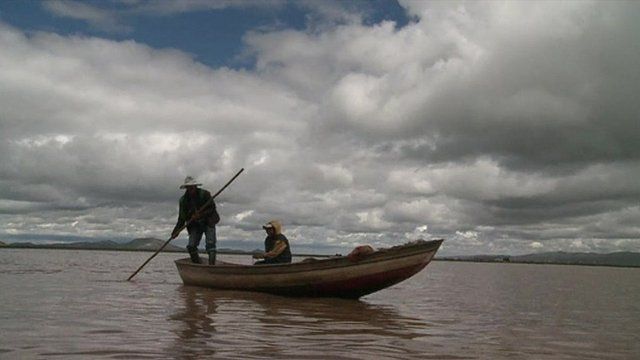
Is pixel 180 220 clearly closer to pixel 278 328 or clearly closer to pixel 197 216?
pixel 197 216

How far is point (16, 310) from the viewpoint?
29.5ft

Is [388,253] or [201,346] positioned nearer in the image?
[201,346]

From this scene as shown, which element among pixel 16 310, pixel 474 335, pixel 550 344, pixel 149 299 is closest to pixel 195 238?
pixel 149 299

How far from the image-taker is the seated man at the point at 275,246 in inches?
539

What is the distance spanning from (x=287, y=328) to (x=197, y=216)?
798 cm

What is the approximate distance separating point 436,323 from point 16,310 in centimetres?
690

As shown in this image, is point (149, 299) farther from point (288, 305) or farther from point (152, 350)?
point (152, 350)

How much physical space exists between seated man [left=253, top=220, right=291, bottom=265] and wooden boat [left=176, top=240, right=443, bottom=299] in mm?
559

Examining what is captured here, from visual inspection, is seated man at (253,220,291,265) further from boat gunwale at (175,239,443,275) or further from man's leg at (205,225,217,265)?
man's leg at (205,225,217,265)

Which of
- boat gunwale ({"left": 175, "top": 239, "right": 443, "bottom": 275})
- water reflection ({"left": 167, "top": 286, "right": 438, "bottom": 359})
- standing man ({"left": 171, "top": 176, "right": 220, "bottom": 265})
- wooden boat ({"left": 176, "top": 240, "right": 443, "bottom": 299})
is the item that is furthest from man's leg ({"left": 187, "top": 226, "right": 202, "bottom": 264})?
water reflection ({"left": 167, "top": 286, "right": 438, "bottom": 359})

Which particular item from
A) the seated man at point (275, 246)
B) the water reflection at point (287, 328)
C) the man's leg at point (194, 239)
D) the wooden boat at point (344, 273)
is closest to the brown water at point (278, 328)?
the water reflection at point (287, 328)

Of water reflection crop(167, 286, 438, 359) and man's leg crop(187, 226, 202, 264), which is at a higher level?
man's leg crop(187, 226, 202, 264)

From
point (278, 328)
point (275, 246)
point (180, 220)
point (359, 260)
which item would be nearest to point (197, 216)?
point (180, 220)

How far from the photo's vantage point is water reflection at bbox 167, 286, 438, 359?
6465mm
